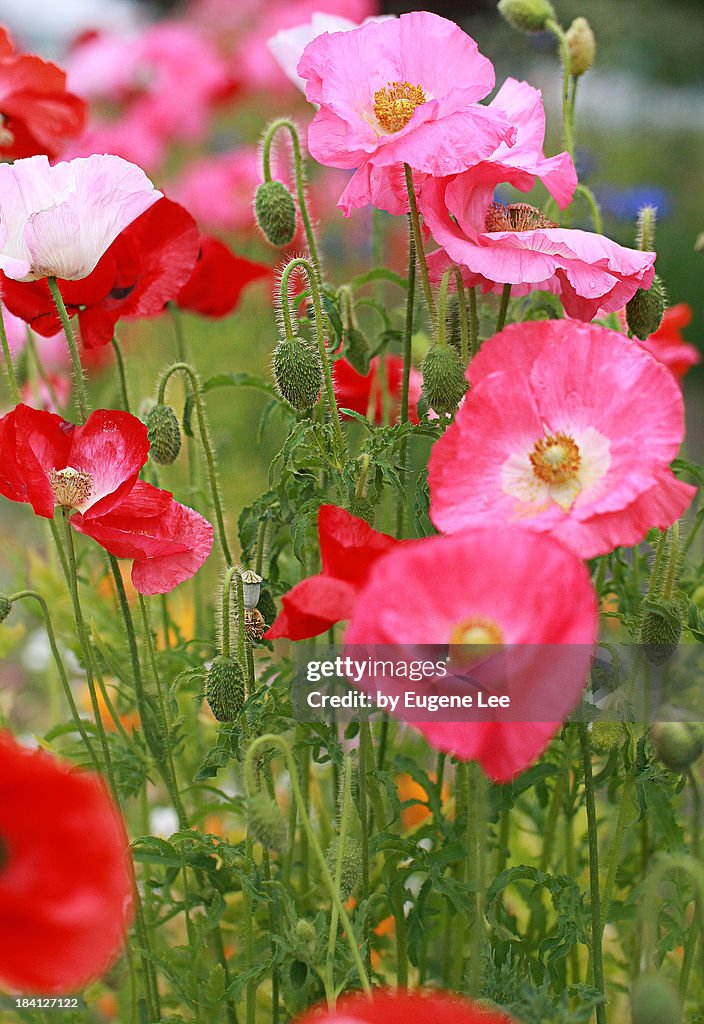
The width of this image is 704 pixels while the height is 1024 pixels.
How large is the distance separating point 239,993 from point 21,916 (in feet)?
1.32

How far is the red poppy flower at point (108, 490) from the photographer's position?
0.88 meters

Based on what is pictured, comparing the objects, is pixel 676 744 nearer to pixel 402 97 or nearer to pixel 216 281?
pixel 402 97

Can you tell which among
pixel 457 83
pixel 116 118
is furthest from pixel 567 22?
pixel 457 83

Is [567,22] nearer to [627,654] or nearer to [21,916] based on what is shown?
[627,654]

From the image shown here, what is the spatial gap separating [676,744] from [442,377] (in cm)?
30

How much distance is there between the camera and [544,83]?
546 cm

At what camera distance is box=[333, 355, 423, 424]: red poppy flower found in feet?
3.82

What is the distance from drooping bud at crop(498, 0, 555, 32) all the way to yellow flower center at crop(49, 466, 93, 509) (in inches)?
25.1

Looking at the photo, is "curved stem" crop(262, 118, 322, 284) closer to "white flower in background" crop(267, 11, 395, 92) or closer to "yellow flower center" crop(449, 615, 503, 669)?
"white flower in background" crop(267, 11, 395, 92)

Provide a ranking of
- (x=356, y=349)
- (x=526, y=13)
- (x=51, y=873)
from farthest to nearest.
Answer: (x=526, y=13), (x=356, y=349), (x=51, y=873)

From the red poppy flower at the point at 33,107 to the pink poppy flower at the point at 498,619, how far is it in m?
0.79

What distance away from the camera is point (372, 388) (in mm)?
1223

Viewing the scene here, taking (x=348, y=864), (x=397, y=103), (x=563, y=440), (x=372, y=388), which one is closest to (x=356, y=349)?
(x=372, y=388)

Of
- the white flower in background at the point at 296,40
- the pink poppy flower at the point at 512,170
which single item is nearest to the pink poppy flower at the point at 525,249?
the pink poppy flower at the point at 512,170
